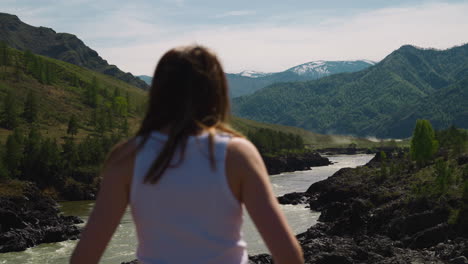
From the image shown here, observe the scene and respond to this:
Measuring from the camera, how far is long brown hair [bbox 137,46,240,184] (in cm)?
305

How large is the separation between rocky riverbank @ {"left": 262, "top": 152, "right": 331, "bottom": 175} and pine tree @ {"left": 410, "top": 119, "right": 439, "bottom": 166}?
5718 cm

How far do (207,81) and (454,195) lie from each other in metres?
49.6

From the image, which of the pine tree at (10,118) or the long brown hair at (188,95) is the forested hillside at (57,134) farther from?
the long brown hair at (188,95)

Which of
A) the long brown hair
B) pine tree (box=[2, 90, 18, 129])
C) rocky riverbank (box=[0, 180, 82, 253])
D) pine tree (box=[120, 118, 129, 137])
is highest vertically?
pine tree (box=[2, 90, 18, 129])

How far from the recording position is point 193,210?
113 inches

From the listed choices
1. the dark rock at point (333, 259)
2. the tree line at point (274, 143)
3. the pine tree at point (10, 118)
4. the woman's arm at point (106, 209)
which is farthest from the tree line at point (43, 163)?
the woman's arm at point (106, 209)

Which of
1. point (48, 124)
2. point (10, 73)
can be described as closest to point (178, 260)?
point (48, 124)

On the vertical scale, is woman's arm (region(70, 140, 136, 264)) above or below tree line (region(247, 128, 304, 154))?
above

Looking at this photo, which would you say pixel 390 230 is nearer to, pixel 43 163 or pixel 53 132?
pixel 43 163

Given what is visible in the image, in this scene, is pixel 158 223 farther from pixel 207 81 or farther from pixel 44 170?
pixel 44 170

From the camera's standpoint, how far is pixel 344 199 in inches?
2744

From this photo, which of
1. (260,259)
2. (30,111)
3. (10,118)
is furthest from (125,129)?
(260,259)

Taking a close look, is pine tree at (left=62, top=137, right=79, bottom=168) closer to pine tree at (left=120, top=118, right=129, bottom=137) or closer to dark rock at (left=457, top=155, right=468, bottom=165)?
pine tree at (left=120, top=118, right=129, bottom=137)

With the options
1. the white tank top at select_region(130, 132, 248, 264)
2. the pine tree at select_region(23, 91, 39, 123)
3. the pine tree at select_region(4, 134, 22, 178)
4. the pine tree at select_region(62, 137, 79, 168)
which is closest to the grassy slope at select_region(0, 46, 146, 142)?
the pine tree at select_region(23, 91, 39, 123)
